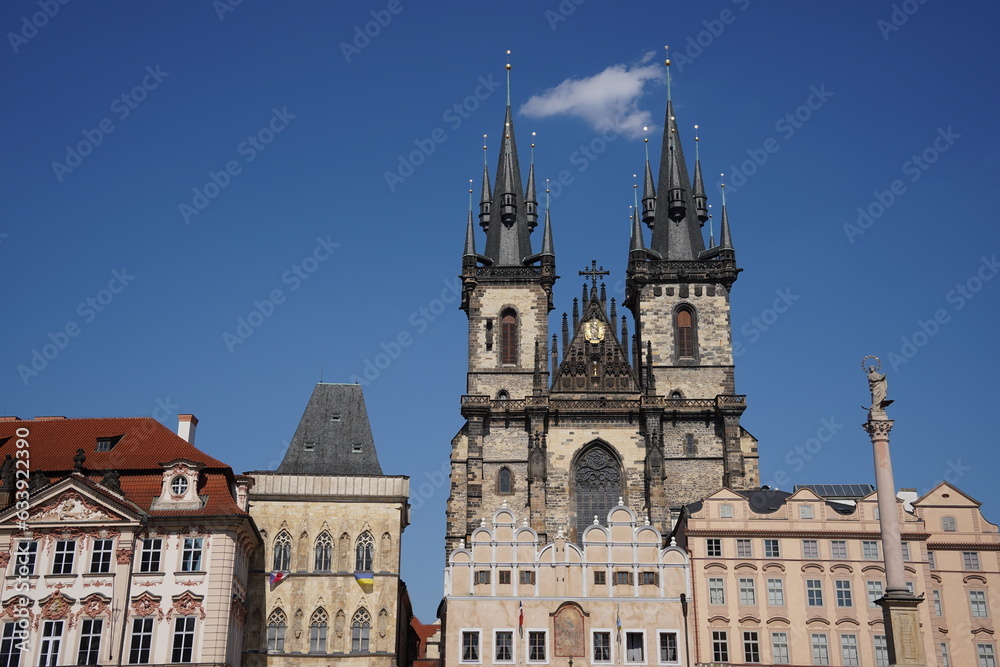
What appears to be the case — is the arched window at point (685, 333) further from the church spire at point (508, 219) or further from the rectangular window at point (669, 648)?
the rectangular window at point (669, 648)

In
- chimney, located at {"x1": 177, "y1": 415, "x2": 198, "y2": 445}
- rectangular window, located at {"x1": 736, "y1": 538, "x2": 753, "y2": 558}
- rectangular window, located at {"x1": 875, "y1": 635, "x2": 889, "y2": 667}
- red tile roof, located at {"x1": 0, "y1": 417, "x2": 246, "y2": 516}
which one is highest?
chimney, located at {"x1": 177, "y1": 415, "x2": 198, "y2": 445}

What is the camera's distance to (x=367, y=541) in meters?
46.3

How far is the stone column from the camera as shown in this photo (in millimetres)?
31375

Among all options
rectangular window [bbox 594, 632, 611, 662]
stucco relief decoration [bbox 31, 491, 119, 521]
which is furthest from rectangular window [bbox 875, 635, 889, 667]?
stucco relief decoration [bbox 31, 491, 119, 521]

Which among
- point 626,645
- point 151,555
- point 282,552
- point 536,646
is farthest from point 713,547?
point 151,555

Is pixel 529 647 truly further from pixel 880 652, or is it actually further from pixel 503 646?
pixel 880 652

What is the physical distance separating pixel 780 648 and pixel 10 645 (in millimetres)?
28459

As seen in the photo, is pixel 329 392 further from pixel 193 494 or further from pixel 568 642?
pixel 568 642

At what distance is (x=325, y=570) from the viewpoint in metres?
45.8

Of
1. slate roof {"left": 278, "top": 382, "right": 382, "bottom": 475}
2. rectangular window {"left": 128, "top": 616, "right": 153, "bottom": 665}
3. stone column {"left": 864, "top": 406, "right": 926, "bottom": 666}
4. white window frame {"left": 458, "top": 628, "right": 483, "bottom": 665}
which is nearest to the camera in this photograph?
stone column {"left": 864, "top": 406, "right": 926, "bottom": 666}

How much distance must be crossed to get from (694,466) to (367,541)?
21.8m

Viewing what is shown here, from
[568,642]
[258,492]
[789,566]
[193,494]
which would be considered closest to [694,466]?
[789,566]

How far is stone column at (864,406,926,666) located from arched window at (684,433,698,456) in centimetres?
2730

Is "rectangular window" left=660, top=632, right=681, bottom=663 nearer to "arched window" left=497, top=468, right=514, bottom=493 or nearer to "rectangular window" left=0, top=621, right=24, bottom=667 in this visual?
"arched window" left=497, top=468, right=514, bottom=493
